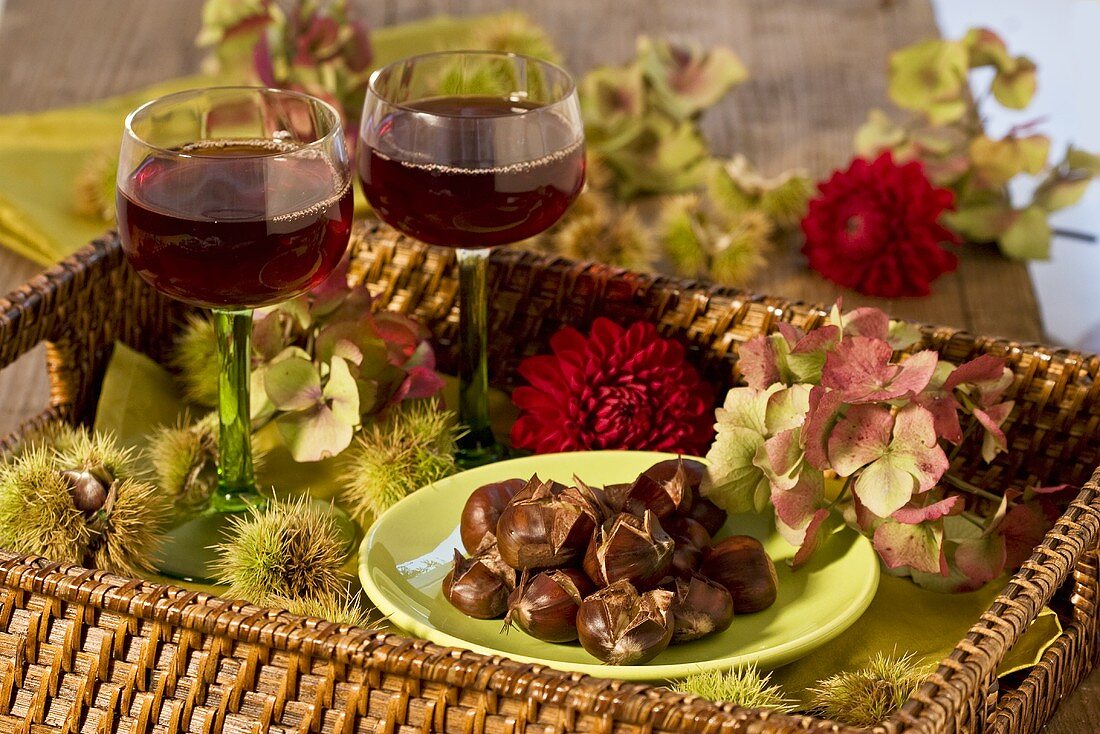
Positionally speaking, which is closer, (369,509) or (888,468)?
(888,468)

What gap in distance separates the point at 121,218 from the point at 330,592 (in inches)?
11.0

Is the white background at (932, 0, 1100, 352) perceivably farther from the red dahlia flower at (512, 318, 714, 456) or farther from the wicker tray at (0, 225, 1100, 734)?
the red dahlia flower at (512, 318, 714, 456)

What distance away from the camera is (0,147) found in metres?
1.65

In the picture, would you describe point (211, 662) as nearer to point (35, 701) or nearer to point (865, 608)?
point (35, 701)

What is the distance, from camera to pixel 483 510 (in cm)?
95

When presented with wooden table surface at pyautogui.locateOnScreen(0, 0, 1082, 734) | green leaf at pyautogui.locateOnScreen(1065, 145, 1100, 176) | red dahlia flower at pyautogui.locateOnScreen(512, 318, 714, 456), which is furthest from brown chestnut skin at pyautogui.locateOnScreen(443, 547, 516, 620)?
green leaf at pyautogui.locateOnScreen(1065, 145, 1100, 176)

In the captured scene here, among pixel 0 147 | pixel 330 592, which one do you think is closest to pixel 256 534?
pixel 330 592

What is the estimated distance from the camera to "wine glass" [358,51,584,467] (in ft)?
3.35

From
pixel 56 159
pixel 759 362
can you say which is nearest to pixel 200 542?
pixel 759 362

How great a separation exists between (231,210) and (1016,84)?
3.23 feet

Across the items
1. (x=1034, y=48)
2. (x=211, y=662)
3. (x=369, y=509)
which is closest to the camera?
(x=211, y=662)

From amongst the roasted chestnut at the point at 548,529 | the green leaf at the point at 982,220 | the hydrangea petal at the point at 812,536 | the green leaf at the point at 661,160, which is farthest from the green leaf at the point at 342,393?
the green leaf at the point at 982,220

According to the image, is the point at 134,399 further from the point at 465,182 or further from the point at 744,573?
the point at 744,573

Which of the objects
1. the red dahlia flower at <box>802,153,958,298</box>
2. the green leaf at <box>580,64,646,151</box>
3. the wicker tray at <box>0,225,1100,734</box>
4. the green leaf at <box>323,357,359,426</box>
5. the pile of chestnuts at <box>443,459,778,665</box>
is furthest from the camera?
the green leaf at <box>580,64,646,151</box>
